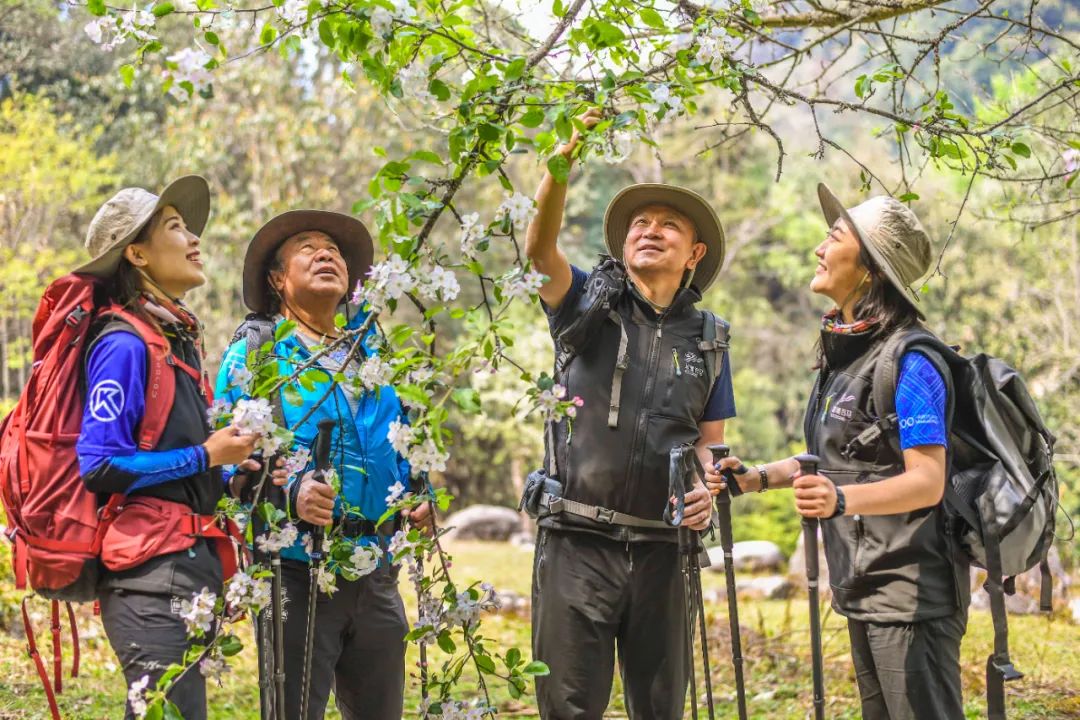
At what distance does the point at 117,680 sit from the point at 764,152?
81.4 ft

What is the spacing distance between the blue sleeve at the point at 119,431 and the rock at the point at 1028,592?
27.1ft

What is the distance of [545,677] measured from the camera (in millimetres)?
3713

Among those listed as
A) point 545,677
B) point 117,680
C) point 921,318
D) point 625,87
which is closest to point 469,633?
point 545,677

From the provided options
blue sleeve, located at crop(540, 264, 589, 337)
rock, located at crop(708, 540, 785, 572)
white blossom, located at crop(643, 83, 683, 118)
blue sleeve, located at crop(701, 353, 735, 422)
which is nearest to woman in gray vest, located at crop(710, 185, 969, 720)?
blue sleeve, located at crop(701, 353, 735, 422)

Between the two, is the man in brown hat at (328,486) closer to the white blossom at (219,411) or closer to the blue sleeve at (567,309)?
the white blossom at (219,411)

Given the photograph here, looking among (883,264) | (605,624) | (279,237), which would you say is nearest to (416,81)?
(279,237)

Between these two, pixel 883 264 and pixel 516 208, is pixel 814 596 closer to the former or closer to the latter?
pixel 883 264

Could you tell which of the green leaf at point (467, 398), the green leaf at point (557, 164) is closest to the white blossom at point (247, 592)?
the green leaf at point (467, 398)

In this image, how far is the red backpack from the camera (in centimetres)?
319

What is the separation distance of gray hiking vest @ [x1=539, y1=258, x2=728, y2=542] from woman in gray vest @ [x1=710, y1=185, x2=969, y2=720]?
0.33 metres

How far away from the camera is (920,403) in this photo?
11.1 feet

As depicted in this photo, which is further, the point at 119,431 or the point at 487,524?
the point at 487,524

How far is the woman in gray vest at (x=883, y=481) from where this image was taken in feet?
11.0

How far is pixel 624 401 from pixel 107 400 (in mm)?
1687
